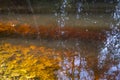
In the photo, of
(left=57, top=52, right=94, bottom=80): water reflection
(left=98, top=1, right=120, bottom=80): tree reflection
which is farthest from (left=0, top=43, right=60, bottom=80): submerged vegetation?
(left=98, top=1, right=120, bottom=80): tree reflection

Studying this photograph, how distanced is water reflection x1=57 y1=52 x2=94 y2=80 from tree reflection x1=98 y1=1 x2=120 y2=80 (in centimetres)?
25

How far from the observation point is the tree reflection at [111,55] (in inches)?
147

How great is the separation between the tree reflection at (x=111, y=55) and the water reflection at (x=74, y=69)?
254 millimetres

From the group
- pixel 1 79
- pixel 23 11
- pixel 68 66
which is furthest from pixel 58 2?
pixel 1 79

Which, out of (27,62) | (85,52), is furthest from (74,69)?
(27,62)

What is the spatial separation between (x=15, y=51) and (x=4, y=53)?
0.23 m

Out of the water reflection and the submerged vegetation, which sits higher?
the submerged vegetation

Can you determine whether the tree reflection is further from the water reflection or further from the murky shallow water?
the water reflection

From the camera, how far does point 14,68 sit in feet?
12.9

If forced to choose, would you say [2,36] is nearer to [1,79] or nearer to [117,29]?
[1,79]

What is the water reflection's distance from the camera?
3686 mm

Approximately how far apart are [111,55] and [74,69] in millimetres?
995

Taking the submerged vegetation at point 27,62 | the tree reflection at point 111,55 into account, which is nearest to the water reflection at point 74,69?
the submerged vegetation at point 27,62

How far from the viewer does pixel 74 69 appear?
388 centimetres
